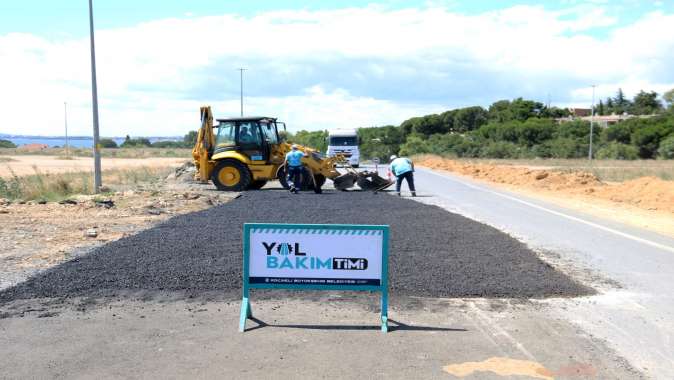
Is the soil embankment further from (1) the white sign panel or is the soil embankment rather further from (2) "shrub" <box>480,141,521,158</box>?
(2) "shrub" <box>480,141,521,158</box>

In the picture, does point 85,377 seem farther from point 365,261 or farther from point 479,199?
point 479,199

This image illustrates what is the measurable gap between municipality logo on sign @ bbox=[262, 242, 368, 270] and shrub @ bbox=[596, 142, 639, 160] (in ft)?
225

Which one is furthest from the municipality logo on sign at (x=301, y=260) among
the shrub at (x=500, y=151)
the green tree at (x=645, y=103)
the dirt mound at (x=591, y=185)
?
the green tree at (x=645, y=103)

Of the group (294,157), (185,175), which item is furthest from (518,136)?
(294,157)

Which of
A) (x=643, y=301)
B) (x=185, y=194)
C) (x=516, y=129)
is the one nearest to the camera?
(x=643, y=301)

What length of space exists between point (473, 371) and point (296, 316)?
2.18 metres

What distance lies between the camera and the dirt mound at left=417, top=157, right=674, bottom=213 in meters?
20.5

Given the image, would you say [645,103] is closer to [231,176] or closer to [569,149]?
[569,149]

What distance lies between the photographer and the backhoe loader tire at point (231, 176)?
23500 millimetres

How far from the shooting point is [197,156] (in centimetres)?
2394

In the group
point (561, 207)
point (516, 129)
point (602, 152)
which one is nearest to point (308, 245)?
point (561, 207)

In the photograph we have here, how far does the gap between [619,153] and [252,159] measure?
56.5 metres

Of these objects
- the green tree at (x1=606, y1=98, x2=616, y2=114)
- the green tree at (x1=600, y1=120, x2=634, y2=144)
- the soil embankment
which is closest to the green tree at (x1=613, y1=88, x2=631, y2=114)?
the green tree at (x1=606, y1=98, x2=616, y2=114)

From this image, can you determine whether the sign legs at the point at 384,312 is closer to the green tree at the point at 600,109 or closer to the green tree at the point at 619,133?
the green tree at the point at 619,133
